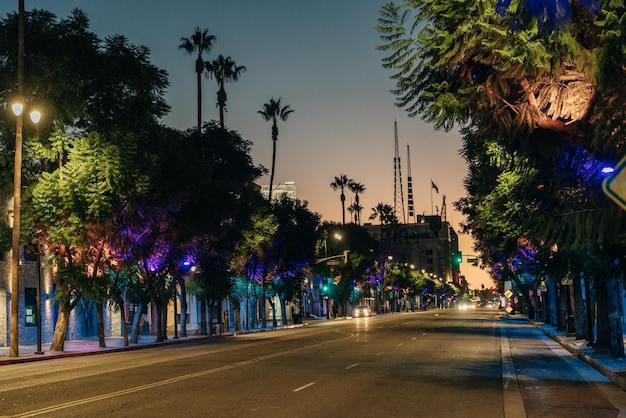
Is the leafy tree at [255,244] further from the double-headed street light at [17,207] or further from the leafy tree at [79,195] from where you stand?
the double-headed street light at [17,207]

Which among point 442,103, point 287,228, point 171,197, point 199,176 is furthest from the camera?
point 287,228

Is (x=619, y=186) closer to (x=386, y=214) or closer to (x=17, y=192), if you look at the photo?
(x=17, y=192)

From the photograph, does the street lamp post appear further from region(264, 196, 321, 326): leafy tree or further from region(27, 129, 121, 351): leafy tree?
region(264, 196, 321, 326): leafy tree

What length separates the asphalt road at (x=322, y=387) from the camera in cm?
1284

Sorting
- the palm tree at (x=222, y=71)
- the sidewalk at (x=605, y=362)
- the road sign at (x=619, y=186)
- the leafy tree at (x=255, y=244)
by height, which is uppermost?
the palm tree at (x=222, y=71)

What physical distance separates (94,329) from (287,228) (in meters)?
19.7

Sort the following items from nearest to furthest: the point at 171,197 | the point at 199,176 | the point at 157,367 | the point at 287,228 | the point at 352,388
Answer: the point at 352,388, the point at 157,367, the point at 171,197, the point at 199,176, the point at 287,228

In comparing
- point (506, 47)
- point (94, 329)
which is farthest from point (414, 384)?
point (94, 329)

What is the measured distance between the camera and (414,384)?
16875 mm

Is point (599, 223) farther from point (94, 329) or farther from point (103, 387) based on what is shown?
point (94, 329)

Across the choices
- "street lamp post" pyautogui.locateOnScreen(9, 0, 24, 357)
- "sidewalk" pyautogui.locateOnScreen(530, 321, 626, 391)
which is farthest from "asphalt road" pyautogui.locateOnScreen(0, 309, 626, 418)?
"street lamp post" pyautogui.locateOnScreen(9, 0, 24, 357)

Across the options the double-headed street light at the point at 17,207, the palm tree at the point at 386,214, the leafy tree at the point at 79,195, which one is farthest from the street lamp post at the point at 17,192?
the palm tree at the point at 386,214

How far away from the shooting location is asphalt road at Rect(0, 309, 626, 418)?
1284 cm

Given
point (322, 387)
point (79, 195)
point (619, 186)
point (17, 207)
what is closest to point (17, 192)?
point (17, 207)
